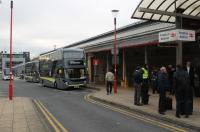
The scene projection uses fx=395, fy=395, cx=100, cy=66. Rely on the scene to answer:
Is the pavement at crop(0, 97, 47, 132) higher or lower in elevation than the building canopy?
lower

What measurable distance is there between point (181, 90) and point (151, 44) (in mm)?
13256

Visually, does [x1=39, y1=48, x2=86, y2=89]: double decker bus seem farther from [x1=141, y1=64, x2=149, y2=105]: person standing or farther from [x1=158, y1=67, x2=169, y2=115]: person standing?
[x1=158, y1=67, x2=169, y2=115]: person standing

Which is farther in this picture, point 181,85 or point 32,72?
point 32,72

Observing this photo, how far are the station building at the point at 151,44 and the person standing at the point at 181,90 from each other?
316 centimetres

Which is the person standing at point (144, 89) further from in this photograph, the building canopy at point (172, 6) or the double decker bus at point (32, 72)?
the double decker bus at point (32, 72)

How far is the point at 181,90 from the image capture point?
13.6 metres

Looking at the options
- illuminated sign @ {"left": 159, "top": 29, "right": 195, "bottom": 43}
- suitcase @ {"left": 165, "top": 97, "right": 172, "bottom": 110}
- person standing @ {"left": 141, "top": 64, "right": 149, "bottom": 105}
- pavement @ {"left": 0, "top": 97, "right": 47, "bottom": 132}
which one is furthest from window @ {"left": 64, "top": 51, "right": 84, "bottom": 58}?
suitcase @ {"left": 165, "top": 97, "right": 172, "bottom": 110}

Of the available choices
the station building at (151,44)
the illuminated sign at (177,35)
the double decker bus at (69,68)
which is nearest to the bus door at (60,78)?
the double decker bus at (69,68)

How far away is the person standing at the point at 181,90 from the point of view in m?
13.6

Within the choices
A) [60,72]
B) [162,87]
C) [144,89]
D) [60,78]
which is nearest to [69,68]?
[60,72]

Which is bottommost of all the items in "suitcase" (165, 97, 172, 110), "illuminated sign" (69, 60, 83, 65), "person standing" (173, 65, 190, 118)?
"suitcase" (165, 97, 172, 110)

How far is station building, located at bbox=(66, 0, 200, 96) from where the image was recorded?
721 inches

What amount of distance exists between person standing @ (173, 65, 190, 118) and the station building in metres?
3.16

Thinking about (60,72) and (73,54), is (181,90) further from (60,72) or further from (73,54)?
(60,72)
